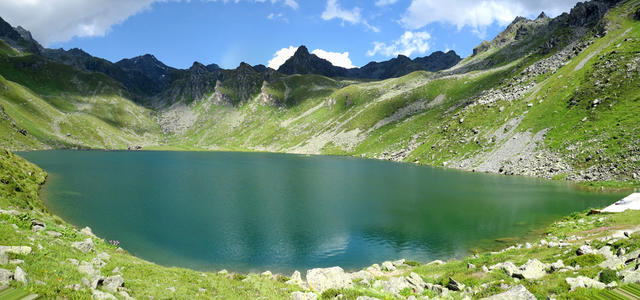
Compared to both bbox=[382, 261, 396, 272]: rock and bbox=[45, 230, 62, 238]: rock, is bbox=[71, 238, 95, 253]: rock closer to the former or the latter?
bbox=[45, 230, 62, 238]: rock

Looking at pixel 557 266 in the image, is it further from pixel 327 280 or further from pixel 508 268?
pixel 327 280

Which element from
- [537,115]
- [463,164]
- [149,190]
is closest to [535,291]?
[149,190]

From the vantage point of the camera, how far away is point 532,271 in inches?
870

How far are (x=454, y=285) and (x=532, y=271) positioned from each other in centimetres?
550

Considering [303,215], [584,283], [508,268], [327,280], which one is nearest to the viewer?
[584,283]

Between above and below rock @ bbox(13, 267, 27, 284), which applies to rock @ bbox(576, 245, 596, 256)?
below

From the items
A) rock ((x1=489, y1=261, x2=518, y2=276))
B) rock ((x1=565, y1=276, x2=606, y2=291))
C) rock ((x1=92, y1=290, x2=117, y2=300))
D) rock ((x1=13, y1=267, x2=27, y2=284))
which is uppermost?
rock ((x1=13, y1=267, x2=27, y2=284))

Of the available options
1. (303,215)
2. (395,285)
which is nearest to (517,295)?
(395,285)

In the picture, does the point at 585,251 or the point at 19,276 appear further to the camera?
the point at 585,251

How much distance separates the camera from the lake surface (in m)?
41.4

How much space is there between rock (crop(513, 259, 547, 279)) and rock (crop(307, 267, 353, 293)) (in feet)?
39.7

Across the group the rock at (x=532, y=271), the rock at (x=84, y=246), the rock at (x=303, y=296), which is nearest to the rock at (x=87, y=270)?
the rock at (x=84, y=246)

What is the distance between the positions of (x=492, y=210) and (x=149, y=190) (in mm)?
80534

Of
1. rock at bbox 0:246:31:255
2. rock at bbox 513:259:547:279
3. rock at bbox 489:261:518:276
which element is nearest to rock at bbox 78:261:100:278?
rock at bbox 0:246:31:255
